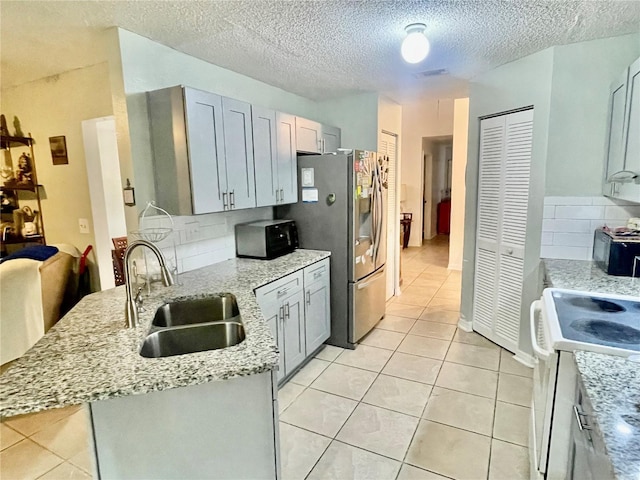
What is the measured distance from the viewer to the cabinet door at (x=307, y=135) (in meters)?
3.27

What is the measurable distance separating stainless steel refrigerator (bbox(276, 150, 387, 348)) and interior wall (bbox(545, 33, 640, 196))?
147 centimetres

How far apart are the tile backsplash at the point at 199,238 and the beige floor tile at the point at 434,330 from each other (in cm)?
204

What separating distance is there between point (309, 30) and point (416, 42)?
0.67 meters

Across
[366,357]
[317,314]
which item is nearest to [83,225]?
[317,314]

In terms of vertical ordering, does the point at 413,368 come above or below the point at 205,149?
below

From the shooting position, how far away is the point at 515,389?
2.61 meters

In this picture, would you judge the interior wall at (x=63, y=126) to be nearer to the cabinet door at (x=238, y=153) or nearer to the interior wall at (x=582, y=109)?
the cabinet door at (x=238, y=153)

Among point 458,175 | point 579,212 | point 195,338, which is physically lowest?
point 195,338

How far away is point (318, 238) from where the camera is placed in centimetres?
331

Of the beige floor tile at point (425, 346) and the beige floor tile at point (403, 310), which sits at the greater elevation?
A: the beige floor tile at point (403, 310)

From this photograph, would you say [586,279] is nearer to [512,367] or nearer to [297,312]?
[512,367]

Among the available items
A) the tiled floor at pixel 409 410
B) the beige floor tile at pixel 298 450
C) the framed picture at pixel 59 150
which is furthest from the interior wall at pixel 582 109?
the framed picture at pixel 59 150

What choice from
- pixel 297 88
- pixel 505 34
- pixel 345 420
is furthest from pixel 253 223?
pixel 505 34

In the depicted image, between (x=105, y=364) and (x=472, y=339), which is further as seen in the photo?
(x=472, y=339)
